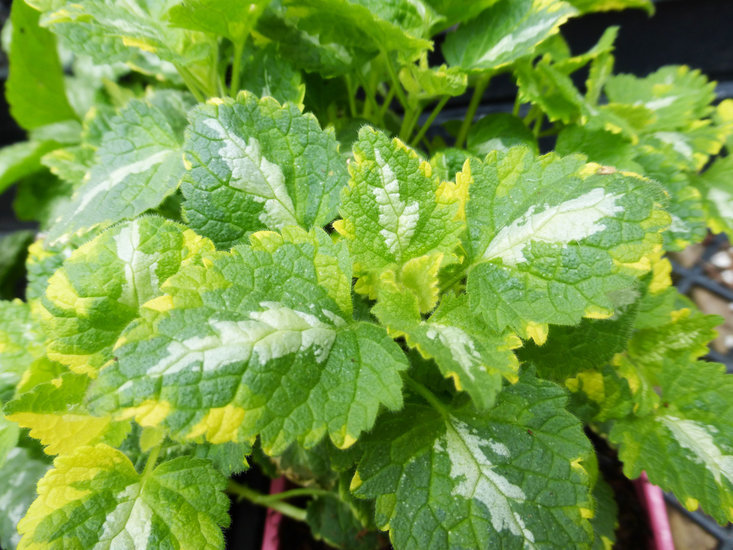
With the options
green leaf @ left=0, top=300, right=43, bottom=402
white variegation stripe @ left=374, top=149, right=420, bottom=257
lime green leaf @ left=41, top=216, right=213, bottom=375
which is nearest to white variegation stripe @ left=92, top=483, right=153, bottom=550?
lime green leaf @ left=41, top=216, right=213, bottom=375

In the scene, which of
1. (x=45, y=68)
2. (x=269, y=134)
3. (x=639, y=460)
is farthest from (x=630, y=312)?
(x=45, y=68)

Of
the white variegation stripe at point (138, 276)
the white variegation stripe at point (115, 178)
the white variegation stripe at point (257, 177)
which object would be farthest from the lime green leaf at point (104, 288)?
the white variegation stripe at point (115, 178)

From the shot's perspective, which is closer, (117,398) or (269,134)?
(117,398)

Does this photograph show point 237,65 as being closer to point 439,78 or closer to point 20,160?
point 439,78

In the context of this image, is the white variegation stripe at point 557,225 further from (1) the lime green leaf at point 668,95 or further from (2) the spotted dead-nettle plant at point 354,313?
(1) the lime green leaf at point 668,95

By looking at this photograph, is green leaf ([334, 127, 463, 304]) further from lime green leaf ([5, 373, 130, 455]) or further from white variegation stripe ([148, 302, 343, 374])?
lime green leaf ([5, 373, 130, 455])

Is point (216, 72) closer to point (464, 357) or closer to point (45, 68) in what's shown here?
point (45, 68)
